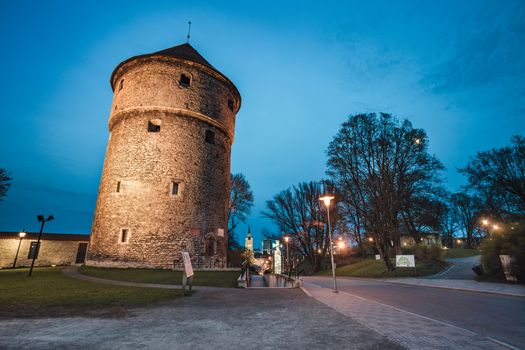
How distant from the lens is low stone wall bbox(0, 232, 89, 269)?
2338 cm

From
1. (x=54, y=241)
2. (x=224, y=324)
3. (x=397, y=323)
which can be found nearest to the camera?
(x=224, y=324)

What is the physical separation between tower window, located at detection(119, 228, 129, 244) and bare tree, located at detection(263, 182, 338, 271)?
17.9 metres

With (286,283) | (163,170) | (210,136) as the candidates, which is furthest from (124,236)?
(286,283)

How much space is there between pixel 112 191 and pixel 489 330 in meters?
19.8

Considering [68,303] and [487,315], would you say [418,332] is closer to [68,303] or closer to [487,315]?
[487,315]

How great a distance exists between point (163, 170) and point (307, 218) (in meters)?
17.5

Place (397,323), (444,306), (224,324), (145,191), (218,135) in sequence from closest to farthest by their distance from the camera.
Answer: (224,324), (397,323), (444,306), (145,191), (218,135)

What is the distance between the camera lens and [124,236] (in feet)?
55.9

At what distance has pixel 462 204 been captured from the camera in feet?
152

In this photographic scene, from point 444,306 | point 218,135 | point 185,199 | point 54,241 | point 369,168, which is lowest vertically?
point 444,306

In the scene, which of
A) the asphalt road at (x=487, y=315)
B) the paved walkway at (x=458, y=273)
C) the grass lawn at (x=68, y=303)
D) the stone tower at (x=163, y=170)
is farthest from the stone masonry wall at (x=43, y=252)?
the paved walkway at (x=458, y=273)

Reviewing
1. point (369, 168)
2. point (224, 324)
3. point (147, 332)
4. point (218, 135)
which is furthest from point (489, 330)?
point (218, 135)

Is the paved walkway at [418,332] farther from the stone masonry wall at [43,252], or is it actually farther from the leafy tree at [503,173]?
the stone masonry wall at [43,252]

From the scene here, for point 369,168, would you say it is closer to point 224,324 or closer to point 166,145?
point 166,145
